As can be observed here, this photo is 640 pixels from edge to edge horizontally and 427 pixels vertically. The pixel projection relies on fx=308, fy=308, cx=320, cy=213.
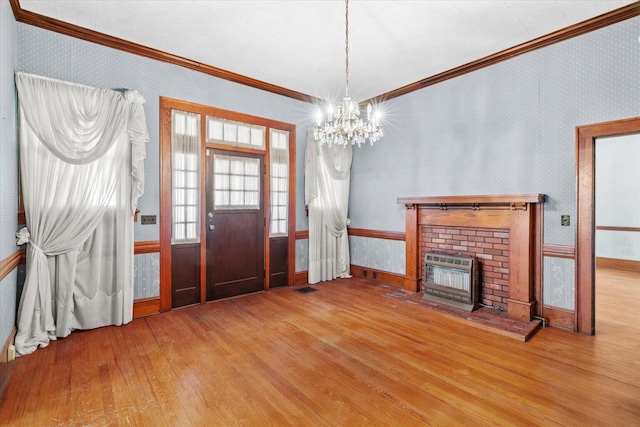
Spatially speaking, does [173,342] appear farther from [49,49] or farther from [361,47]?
[361,47]

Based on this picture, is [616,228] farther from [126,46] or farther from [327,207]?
[126,46]

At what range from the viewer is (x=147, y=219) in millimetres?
3770

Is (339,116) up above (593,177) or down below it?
above

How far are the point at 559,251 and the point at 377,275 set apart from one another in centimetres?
269

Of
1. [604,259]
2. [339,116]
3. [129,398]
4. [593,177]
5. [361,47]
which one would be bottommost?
[129,398]

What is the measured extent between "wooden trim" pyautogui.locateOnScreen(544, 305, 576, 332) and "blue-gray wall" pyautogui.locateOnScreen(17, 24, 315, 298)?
4492mm

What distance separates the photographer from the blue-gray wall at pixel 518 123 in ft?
10.4

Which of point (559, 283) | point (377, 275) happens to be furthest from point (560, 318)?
point (377, 275)

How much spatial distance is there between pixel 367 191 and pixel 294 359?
3.56 meters

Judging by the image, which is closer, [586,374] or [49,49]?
[586,374]

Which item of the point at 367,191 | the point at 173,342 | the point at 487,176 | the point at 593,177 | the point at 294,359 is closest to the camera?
the point at 294,359

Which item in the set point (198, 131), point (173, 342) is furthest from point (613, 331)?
point (198, 131)

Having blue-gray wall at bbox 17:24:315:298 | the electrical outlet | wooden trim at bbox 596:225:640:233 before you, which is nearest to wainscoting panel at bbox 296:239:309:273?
blue-gray wall at bbox 17:24:315:298

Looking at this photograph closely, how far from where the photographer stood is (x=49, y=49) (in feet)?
10.4
